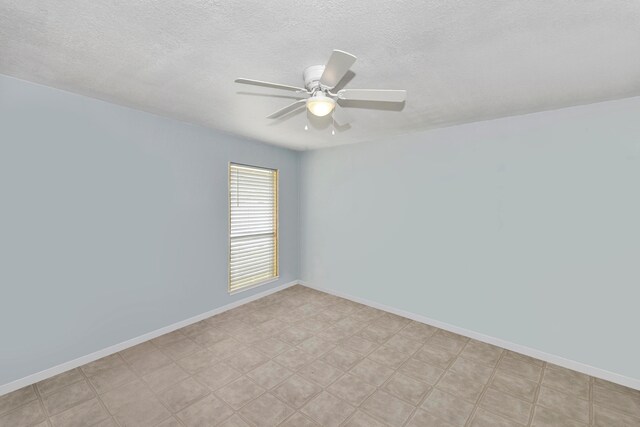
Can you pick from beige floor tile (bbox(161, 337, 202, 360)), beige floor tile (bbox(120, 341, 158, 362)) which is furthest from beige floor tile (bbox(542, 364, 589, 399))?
beige floor tile (bbox(120, 341, 158, 362))

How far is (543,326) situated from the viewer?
3.10m

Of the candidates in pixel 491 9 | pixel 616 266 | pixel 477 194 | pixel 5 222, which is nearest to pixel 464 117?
pixel 477 194

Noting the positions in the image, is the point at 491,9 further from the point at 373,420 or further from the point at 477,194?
the point at 373,420

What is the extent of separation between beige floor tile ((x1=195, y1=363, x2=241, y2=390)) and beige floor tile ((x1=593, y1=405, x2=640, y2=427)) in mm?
3249

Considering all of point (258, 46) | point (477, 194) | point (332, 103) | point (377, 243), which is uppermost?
point (258, 46)

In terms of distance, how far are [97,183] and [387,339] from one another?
3935 millimetres

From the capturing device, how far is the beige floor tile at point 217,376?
2646 mm

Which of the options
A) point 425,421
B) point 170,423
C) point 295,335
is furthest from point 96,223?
point 425,421

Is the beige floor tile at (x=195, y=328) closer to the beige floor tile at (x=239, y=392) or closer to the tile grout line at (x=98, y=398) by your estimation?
the tile grout line at (x=98, y=398)

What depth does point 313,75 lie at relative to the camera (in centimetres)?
204

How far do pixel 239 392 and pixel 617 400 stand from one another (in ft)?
11.5

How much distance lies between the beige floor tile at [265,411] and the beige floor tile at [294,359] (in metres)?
0.50

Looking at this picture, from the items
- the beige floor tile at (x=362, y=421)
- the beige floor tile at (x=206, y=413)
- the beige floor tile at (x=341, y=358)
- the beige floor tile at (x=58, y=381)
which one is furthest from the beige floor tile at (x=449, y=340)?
the beige floor tile at (x=58, y=381)

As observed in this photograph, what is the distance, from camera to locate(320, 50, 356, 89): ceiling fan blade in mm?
1488
